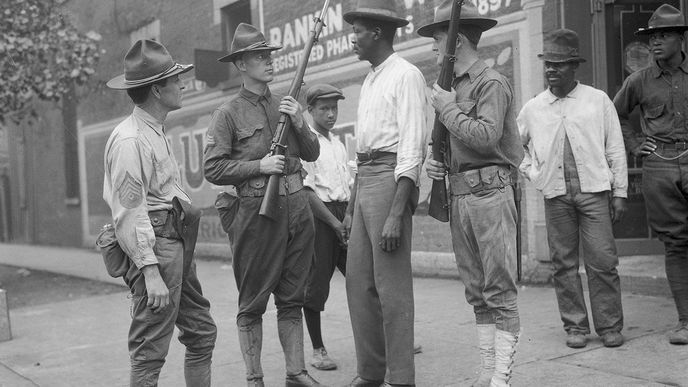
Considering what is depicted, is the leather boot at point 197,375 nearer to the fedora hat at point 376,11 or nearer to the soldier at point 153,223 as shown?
the soldier at point 153,223

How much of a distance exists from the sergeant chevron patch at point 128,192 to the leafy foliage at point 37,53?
7320mm

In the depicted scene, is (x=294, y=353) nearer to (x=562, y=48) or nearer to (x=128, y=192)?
(x=128, y=192)

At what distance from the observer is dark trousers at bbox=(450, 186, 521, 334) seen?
394 centimetres

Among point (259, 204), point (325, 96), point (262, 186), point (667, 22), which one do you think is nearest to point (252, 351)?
point (259, 204)

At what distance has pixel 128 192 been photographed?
3354 millimetres

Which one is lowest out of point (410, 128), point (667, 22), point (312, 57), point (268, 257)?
point (268, 257)

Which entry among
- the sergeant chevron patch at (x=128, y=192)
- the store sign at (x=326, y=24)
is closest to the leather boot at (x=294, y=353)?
the sergeant chevron patch at (x=128, y=192)

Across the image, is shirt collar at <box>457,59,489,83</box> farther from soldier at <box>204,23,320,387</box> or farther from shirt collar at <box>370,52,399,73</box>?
soldier at <box>204,23,320,387</box>

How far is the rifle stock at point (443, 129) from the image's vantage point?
3877mm

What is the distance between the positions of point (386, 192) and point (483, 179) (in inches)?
21.2

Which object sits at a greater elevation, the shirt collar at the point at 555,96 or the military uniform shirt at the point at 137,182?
the shirt collar at the point at 555,96

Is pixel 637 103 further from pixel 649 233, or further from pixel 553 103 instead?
pixel 649 233

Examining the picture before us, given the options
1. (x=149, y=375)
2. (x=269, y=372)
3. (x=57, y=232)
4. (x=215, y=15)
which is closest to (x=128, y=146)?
(x=149, y=375)

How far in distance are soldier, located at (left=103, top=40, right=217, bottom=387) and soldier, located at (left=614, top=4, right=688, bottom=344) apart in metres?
3.38
